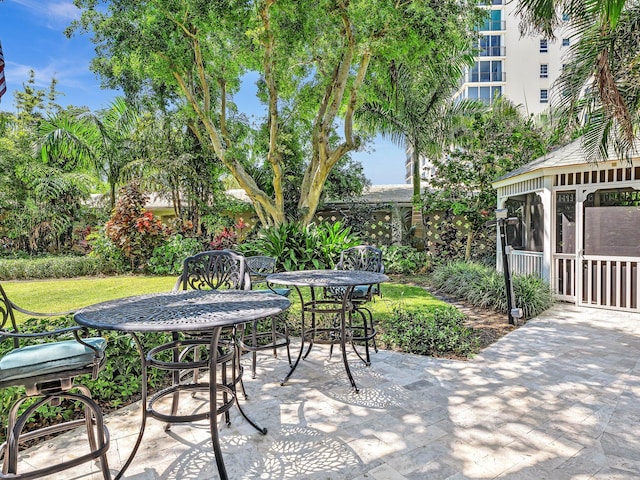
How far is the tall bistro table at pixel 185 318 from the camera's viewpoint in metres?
2.14

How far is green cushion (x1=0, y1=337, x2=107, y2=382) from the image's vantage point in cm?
213

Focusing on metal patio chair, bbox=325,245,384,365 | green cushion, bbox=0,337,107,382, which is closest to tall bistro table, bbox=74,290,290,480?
green cushion, bbox=0,337,107,382

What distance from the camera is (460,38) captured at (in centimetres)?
846

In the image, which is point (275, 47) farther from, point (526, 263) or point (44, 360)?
point (44, 360)

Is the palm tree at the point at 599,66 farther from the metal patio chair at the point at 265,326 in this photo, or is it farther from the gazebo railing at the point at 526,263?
the metal patio chair at the point at 265,326

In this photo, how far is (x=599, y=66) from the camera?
5.41m

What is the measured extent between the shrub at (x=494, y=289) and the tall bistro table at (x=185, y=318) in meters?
5.26

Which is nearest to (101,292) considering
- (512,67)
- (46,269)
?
(46,269)

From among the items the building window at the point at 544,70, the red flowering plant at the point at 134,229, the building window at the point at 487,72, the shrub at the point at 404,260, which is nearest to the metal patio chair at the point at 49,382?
the red flowering plant at the point at 134,229

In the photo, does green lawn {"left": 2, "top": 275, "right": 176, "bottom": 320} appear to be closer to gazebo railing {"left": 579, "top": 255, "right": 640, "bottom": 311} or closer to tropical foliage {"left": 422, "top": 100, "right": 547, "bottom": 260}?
tropical foliage {"left": 422, "top": 100, "right": 547, "bottom": 260}

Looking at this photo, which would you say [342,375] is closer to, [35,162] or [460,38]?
[460,38]

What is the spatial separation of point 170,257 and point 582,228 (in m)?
9.29

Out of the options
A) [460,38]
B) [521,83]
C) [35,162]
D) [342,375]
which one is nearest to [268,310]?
[342,375]

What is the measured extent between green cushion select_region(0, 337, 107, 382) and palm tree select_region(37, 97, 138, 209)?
1118 centimetres
